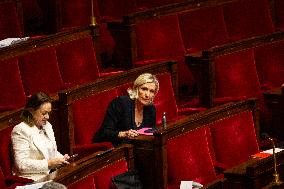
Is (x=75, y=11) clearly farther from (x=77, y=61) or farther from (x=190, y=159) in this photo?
(x=190, y=159)

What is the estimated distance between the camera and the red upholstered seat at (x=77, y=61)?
148 centimetres

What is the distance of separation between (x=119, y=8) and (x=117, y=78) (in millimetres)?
472

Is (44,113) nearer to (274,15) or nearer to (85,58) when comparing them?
(85,58)

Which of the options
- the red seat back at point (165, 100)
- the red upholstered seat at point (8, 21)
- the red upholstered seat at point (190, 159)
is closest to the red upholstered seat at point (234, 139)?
the red upholstered seat at point (190, 159)

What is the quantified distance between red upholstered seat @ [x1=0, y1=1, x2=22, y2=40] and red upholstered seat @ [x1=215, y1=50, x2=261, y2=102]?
16.6 inches

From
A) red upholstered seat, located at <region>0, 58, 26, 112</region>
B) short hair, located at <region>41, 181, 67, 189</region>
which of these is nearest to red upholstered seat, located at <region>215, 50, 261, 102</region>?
red upholstered seat, located at <region>0, 58, 26, 112</region>

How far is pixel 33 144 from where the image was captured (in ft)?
3.84

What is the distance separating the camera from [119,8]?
5.94 ft

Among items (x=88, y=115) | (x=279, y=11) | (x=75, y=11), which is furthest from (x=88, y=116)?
(x=279, y=11)

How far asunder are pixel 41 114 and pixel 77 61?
0.36 meters

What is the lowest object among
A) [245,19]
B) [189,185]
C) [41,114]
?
[189,185]

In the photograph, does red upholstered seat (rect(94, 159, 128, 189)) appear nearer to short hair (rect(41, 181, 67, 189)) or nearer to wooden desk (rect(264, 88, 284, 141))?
short hair (rect(41, 181, 67, 189))

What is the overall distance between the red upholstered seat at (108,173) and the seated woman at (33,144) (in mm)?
72

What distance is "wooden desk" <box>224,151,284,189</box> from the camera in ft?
3.57
